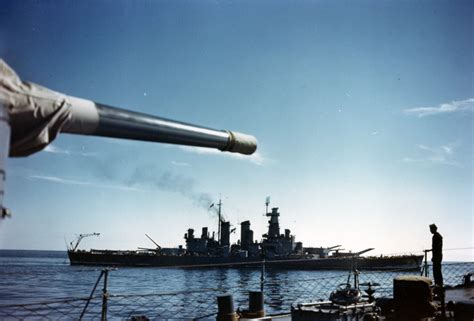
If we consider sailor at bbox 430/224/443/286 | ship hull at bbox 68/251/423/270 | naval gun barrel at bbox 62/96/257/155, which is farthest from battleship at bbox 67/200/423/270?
naval gun barrel at bbox 62/96/257/155

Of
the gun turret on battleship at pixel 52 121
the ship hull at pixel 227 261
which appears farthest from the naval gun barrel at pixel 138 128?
the ship hull at pixel 227 261

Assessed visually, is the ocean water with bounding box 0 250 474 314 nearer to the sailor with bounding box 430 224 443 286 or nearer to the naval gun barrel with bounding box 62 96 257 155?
the sailor with bounding box 430 224 443 286

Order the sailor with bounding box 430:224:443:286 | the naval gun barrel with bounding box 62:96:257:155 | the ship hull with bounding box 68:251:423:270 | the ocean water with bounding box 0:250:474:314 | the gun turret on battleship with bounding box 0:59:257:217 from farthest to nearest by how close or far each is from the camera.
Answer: the ship hull with bounding box 68:251:423:270
the ocean water with bounding box 0:250:474:314
the sailor with bounding box 430:224:443:286
the naval gun barrel with bounding box 62:96:257:155
the gun turret on battleship with bounding box 0:59:257:217

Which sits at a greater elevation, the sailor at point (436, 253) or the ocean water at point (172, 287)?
the sailor at point (436, 253)

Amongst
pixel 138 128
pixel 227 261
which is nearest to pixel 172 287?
pixel 227 261

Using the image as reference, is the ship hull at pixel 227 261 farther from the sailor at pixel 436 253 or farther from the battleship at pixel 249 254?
the sailor at pixel 436 253

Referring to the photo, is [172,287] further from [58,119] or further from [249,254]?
[58,119]

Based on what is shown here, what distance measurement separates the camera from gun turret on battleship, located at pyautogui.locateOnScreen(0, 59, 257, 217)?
1825 mm

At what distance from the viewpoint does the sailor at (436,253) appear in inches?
323

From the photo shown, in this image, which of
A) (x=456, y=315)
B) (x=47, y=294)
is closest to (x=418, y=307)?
(x=456, y=315)

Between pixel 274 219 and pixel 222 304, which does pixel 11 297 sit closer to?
pixel 222 304

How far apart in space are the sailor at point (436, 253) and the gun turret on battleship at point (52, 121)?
7565 millimetres

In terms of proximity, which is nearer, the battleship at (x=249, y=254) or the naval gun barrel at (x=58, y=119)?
the naval gun barrel at (x=58, y=119)

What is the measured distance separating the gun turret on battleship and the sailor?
756cm
